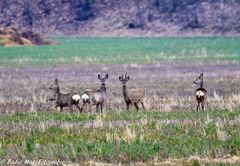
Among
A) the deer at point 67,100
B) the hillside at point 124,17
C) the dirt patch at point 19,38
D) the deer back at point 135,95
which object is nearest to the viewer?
the deer at point 67,100

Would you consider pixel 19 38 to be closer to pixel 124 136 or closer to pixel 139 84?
pixel 139 84

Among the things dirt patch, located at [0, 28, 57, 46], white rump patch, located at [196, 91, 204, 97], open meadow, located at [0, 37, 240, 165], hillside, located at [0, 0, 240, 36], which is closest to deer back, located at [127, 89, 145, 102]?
open meadow, located at [0, 37, 240, 165]

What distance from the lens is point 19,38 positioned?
97.7 meters

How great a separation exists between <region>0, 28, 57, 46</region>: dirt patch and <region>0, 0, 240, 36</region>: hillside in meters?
28.1

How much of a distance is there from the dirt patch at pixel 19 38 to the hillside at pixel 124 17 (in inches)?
1108

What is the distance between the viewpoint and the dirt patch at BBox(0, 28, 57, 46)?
96.4 metres

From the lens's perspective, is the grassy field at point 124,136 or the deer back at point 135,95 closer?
the grassy field at point 124,136

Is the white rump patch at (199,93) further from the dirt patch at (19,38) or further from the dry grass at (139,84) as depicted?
the dirt patch at (19,38)

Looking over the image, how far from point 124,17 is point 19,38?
1424 inches

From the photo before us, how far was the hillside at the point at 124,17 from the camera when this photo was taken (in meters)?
126

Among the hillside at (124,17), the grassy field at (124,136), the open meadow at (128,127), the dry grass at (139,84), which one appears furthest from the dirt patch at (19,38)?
the grassy field at (124,136)

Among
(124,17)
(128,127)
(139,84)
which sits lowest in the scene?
(139,84)

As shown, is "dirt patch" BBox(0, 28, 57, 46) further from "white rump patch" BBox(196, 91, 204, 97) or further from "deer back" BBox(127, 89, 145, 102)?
"white rump patch" BBox(196, 91, 204, 97)

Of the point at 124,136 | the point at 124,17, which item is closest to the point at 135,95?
the point at 124,136
